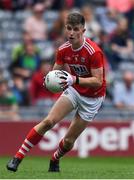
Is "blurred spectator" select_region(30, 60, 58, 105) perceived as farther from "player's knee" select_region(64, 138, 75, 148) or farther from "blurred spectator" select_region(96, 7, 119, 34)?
"player's knee" select_region(64, 138, 75, 148)

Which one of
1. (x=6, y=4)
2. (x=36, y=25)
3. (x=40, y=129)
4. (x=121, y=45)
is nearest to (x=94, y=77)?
(x=40, y=129)

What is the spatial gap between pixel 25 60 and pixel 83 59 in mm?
7275

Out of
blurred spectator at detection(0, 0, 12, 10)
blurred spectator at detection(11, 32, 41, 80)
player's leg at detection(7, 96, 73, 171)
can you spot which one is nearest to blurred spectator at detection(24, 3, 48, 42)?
blurred spectator at detection(0, 0, 12, 10)

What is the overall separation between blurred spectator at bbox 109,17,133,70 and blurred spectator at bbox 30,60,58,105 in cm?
234

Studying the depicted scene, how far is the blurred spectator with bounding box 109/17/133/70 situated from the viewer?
61.2ft

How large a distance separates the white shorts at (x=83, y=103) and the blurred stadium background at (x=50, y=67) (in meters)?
5.53

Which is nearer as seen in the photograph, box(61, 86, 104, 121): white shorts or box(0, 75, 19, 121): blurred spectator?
box(61, 86, 104, 121): white shorts

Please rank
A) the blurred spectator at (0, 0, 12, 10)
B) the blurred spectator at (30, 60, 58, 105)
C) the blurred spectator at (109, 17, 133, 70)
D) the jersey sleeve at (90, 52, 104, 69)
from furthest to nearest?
the blurred spectator at (0, 0, 12, 10), the blurred spectator at (109, 17, 133, 70), the blurred spectator at (30, 60, 58, 105), the jersey sleeve at (90, 52, 104, 69)

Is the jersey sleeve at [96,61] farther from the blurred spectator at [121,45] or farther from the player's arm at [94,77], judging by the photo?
the blurred spectator at [121,45]

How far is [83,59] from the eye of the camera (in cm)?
1027

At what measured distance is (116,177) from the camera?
9.57 meters

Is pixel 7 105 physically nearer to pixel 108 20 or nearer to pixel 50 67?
pixel 50 67

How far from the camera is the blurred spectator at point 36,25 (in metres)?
18.5

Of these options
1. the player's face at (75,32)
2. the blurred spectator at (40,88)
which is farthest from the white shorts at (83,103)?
the blurred spectator at (40,88)
